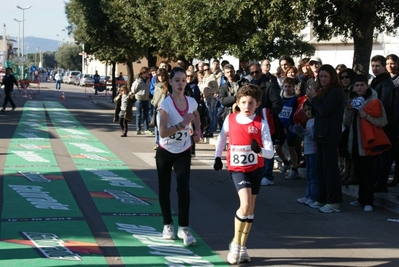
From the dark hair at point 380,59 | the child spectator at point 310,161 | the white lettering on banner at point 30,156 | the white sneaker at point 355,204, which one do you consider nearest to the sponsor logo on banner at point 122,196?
the child spectator at point 310,161

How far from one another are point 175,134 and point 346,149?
13.2ft

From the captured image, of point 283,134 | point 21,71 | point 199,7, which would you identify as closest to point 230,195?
point 283,134

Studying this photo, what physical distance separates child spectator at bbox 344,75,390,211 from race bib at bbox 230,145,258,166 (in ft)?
11.1

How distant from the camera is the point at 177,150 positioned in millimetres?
8164

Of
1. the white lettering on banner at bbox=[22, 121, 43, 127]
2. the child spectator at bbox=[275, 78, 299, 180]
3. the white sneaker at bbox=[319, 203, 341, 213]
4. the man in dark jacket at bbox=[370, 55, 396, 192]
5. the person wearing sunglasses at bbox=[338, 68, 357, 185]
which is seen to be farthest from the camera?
the white lettering on banner at bbox=[22, 121, 43, 127]

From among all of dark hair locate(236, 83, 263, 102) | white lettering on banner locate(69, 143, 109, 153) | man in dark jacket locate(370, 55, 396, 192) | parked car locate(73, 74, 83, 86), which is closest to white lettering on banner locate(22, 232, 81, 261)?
dark hair locate(236, 83, 263, 102)

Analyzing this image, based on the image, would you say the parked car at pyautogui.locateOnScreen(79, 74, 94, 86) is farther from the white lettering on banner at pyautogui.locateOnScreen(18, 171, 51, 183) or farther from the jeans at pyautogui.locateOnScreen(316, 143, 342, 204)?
the jeans at pyautogui.locateOnScreen(316, 143, 342, 204)

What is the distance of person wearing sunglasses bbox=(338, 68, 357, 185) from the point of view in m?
11.3

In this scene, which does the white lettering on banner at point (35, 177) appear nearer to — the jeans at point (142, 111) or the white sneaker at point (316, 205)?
the white sneaker at point (316, 205)

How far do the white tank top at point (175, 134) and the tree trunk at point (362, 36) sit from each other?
26.4 feet

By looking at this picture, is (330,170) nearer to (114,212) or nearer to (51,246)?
(114,212)

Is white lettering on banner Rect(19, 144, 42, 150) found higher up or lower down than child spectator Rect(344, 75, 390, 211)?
lower down

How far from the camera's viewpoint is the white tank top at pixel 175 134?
26.8 ft

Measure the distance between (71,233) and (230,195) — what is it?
Result: 11.9ft
